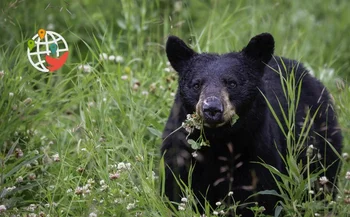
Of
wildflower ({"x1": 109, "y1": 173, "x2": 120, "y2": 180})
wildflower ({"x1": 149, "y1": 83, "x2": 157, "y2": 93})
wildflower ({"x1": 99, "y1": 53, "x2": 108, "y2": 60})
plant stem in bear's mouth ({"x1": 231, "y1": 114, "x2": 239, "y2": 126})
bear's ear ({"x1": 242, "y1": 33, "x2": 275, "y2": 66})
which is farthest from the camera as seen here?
wildflower ({"x1": 149, "y1": 83, "x2": 157, "y2": 93})

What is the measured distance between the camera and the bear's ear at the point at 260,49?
5930mm

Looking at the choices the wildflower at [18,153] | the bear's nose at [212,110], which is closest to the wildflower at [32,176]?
the wildflower at [18,153]

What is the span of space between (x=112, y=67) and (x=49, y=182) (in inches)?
66.4

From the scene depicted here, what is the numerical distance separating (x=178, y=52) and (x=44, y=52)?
3.83 ft

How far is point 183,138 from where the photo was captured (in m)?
5.85

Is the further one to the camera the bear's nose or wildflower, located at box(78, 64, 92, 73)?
wildflower, located at box(78, 64, 92, 73)

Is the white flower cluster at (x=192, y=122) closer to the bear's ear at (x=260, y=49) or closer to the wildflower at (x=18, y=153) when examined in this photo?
the bear's ear at (x=260, y=49)

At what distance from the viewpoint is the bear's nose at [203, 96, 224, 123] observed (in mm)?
5363

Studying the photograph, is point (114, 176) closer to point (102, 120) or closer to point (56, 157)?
point (56, 157)

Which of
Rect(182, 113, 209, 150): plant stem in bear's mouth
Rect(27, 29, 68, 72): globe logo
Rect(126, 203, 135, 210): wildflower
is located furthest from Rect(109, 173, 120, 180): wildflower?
Rect(27, 29, 68, 72): globe logo

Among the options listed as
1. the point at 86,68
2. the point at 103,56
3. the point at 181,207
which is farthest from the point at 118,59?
the point at 181,207

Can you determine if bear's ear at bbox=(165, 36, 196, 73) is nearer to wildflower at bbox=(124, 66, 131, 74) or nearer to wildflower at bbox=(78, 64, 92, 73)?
wildflower at bbox=(78, 64, 92, 73)

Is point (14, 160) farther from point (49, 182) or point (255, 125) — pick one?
point (255, 125)

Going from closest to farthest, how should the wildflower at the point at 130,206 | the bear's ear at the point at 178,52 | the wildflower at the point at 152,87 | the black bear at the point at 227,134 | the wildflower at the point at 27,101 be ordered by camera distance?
the wildflower at the point at 130,206
the black bear at the point at 227,134
the bear's ear at the point at 178,52
the wildflower at the point at 27,101
the wildflower at the point at 152,87
